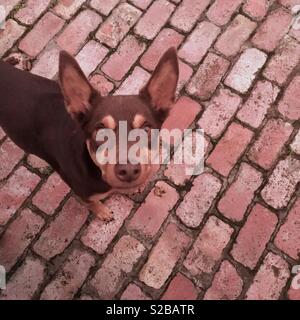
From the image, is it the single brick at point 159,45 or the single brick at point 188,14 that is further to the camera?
the single brick at point 188,14

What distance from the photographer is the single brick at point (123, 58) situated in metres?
5.36

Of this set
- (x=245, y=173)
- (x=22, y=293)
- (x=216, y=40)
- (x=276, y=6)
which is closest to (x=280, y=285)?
(x=245, y=173)

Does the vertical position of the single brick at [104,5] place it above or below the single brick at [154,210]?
above

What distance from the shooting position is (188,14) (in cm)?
563

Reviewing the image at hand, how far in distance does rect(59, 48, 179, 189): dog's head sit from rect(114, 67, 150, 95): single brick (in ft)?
5.38

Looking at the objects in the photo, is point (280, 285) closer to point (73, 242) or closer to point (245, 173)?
point (245, 173)

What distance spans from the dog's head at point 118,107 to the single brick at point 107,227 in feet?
3.85

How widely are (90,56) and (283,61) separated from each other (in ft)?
7.73

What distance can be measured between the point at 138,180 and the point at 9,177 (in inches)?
79.9

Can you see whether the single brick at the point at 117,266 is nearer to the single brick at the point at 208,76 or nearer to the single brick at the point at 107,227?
the single brick at the point at 107,227

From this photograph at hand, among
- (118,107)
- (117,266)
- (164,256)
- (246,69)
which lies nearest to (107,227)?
(117,266)

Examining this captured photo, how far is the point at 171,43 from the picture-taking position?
216 inches

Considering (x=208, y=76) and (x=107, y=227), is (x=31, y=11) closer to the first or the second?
(x=208, y=76)

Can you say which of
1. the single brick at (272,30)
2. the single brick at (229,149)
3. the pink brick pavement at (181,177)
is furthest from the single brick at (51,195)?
the single brick at (272,30)
